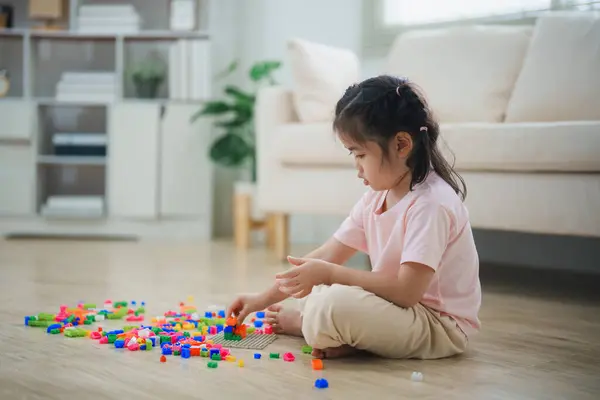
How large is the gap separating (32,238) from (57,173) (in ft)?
1.58

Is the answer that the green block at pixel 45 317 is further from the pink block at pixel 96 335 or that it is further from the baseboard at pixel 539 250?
the baseboard at pixel 539 250

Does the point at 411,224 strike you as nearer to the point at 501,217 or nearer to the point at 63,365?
the point at 63,365

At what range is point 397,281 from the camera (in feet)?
4.30

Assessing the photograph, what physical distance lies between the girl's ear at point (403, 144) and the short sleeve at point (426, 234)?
97mm

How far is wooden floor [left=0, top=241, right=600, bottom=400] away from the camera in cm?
114

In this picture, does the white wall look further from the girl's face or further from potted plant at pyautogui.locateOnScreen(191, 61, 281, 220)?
the girl's face

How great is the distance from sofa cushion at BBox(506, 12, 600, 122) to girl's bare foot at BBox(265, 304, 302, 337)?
1.51m

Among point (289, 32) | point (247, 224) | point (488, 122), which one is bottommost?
point (247, 224)

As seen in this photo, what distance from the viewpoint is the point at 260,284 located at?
2.36 m

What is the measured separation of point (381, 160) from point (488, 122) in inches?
64.3

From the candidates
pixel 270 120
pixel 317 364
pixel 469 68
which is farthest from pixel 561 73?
pixel 317 364

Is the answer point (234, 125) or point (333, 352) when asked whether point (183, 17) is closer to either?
point (234, 125)

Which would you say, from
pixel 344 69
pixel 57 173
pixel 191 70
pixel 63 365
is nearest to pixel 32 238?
pixel 57 173

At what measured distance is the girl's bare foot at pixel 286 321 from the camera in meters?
1.57
